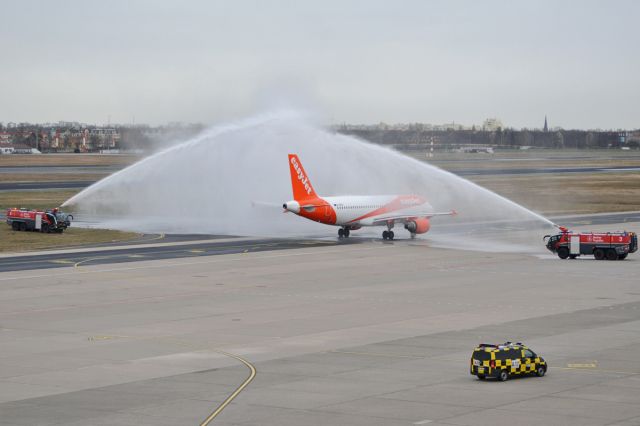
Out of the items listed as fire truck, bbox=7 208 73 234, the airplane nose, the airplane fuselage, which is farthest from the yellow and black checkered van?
fire truck, bbox=7 208 73 234

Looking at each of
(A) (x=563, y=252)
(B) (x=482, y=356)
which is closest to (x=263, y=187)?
(A) (x=563, y=252)

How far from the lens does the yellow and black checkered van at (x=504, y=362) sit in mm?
41562

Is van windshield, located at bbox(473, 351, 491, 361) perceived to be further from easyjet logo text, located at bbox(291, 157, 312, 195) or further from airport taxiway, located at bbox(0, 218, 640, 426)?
easyjet logo text, located at bbox(291, 157, 312, 195)

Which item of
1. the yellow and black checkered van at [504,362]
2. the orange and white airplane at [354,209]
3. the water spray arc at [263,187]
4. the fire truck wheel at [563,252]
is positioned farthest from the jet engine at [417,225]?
the yellow and black checkered van at [504,362]

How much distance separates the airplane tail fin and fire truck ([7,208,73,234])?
27.6 metres

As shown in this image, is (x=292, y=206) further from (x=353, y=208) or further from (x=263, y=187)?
(x=263, y=187)

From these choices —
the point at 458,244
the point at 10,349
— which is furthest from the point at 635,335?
the point at 458,244

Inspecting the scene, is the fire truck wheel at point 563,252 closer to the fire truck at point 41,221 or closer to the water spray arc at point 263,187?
the water spray arc at point 263,187

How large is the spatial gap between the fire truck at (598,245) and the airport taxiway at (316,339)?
4.06 feet

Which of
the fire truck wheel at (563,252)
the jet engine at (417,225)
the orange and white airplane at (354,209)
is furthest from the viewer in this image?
the jet engine at (417,225)

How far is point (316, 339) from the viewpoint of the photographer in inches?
2104

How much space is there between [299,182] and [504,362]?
6507 cm

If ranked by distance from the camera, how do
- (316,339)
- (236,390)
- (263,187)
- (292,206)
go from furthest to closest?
(263,187)
(292,206)
(316,339)
(236,390)

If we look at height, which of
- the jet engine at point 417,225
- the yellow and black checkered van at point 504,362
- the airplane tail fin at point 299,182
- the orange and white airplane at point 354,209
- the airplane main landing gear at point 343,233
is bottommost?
the yellow and black checkered van at point 504,362
